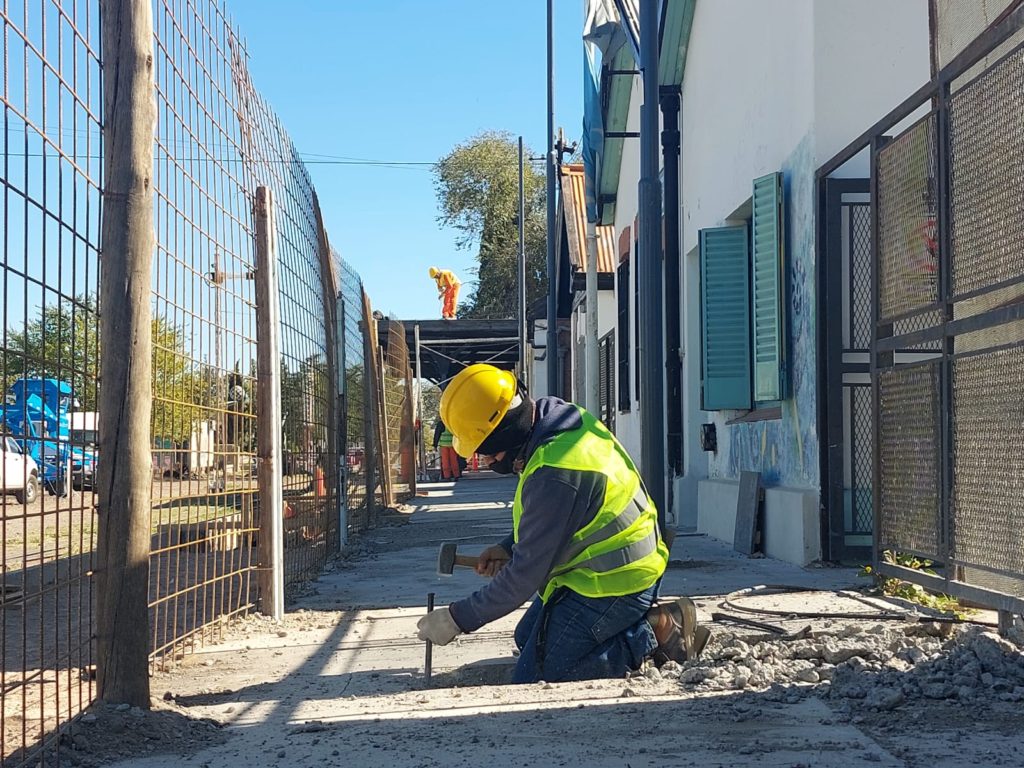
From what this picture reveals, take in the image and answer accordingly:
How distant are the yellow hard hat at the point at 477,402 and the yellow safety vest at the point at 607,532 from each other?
0.22 metres

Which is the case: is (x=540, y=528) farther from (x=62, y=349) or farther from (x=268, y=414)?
(x=268, y=414)

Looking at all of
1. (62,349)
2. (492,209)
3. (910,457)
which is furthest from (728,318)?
(492,209)

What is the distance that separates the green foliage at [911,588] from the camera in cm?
630

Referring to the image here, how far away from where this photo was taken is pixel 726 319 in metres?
10.8

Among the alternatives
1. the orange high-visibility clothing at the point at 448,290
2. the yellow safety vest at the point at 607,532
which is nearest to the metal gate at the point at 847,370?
the yellow safety vest at the point at 607,532

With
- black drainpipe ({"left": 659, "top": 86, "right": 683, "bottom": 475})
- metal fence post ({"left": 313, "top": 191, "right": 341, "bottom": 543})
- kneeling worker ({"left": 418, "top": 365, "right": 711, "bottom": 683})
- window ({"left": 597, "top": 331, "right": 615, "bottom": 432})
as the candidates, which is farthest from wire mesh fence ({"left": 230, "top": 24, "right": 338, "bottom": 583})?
window ({"left": 597, "top": 331, "right": 615, "bottom": 432})

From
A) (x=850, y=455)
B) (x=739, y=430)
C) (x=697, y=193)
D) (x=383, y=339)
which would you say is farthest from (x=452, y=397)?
(x=383, y=339)

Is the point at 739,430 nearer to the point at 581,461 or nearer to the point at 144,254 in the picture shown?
the point at 581,461

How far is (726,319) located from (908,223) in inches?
190

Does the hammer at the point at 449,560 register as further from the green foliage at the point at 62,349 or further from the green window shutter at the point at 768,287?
the green window shutter at the point at 768,287

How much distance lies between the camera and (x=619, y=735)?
147 inches

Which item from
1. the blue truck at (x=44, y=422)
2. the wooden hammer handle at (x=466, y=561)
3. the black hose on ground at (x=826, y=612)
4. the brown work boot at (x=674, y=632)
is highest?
the blue truck at (x=44, y=422)

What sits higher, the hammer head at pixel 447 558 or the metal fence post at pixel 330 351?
the metal fence post at pixel 330 351

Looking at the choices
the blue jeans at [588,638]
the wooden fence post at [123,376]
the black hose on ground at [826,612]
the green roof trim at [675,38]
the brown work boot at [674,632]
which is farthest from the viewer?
the green roof trim at [675,38]
